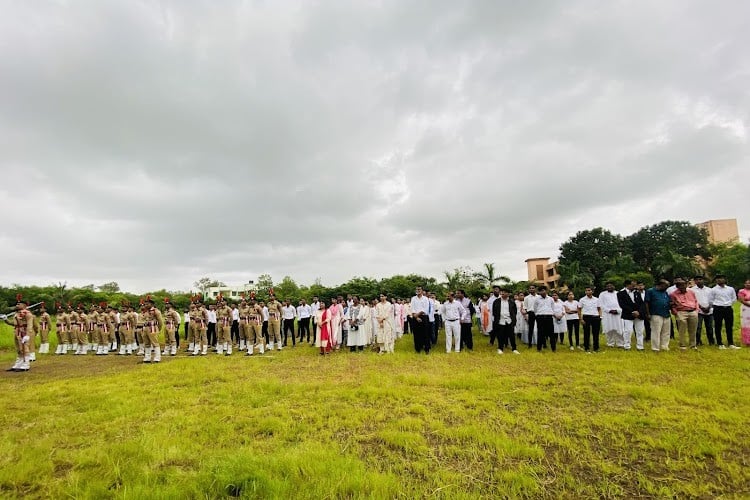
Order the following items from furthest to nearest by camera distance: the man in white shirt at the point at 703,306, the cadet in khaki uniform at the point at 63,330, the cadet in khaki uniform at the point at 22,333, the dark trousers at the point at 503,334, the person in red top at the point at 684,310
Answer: the cadet in khaki uniform at the point at 63,330 → the dark trousers at the point at 503,334 → the cadet in khaki uniform at the point at 22,333 → the man in white shirt at the point at 703,306 → the person in red top at the point at 684,310

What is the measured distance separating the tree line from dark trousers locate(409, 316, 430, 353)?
62.1 ft

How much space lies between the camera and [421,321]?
11.3 meters

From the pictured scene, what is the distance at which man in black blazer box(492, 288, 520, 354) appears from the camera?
10.6 metres

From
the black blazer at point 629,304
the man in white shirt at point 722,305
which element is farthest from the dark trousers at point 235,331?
the man in white shirt at point 722,305

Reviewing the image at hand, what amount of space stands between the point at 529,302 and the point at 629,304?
8.31 feet

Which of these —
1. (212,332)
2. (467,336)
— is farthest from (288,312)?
(467,336)

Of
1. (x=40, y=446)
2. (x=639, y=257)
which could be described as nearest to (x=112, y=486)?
(x=40, y=446)

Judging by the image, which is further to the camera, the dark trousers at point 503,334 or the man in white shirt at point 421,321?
the man in white shirt at point 421,321

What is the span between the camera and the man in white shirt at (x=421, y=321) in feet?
36.7

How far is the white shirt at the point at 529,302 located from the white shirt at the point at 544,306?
1.24ft

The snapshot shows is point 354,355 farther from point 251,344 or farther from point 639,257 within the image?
point 639,257

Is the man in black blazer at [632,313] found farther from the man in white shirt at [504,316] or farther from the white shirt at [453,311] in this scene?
the white shirt at [453,311]

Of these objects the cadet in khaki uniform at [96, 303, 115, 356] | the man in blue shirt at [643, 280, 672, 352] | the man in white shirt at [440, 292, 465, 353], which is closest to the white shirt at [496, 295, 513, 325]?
the man in white shirt at [440, 292, 465, 353]

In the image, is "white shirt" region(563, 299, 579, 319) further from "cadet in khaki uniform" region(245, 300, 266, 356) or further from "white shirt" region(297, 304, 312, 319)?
"cadet in khaki uniform" region(245, 300, 266, 356)
